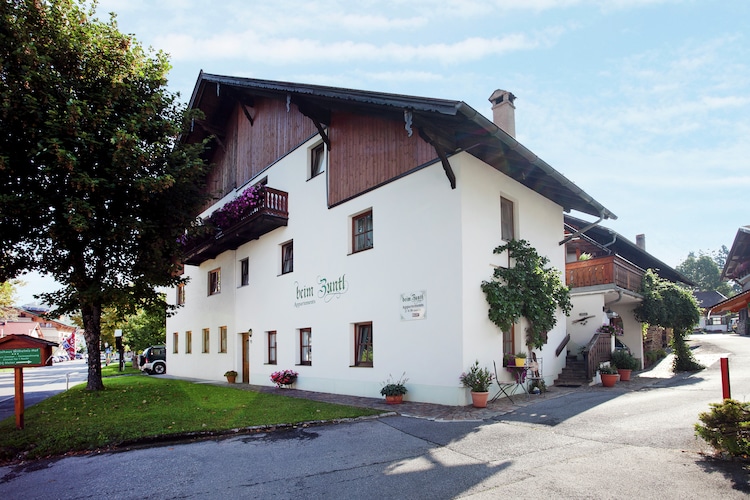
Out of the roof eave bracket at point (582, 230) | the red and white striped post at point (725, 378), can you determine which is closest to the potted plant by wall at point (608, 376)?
the roof eave bracket at point (582, 230)

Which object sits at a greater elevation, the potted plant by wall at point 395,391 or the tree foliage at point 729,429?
the tree foliage at point 729,429

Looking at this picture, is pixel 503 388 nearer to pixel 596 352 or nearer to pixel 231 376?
pixel 596 352

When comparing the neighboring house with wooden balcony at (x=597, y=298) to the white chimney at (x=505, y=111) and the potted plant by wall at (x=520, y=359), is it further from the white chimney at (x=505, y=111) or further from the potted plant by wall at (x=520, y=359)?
the white chimney at (x=505, y=111)

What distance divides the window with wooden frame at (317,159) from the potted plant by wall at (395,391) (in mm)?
7173

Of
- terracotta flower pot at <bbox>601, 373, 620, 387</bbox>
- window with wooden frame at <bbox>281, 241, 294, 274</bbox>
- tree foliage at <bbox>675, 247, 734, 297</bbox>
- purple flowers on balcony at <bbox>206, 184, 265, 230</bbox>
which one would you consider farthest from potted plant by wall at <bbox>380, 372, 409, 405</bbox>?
tree foliage at <bbox>675, 247, 734, 297</bbox>

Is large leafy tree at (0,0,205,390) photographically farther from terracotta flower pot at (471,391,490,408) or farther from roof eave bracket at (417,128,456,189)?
terracotta flower pot at (471,391,490,408)

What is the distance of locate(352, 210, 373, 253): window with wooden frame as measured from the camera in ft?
43.1

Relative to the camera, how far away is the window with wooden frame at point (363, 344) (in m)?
12.7

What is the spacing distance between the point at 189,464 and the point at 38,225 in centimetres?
980

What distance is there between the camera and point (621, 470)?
18.1 feet

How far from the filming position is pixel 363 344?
12.9m

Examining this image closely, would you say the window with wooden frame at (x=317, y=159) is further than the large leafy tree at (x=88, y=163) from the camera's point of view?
Yes

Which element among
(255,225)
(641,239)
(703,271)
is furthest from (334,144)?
(703,271)

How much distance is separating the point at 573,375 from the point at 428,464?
9200 millimetres
